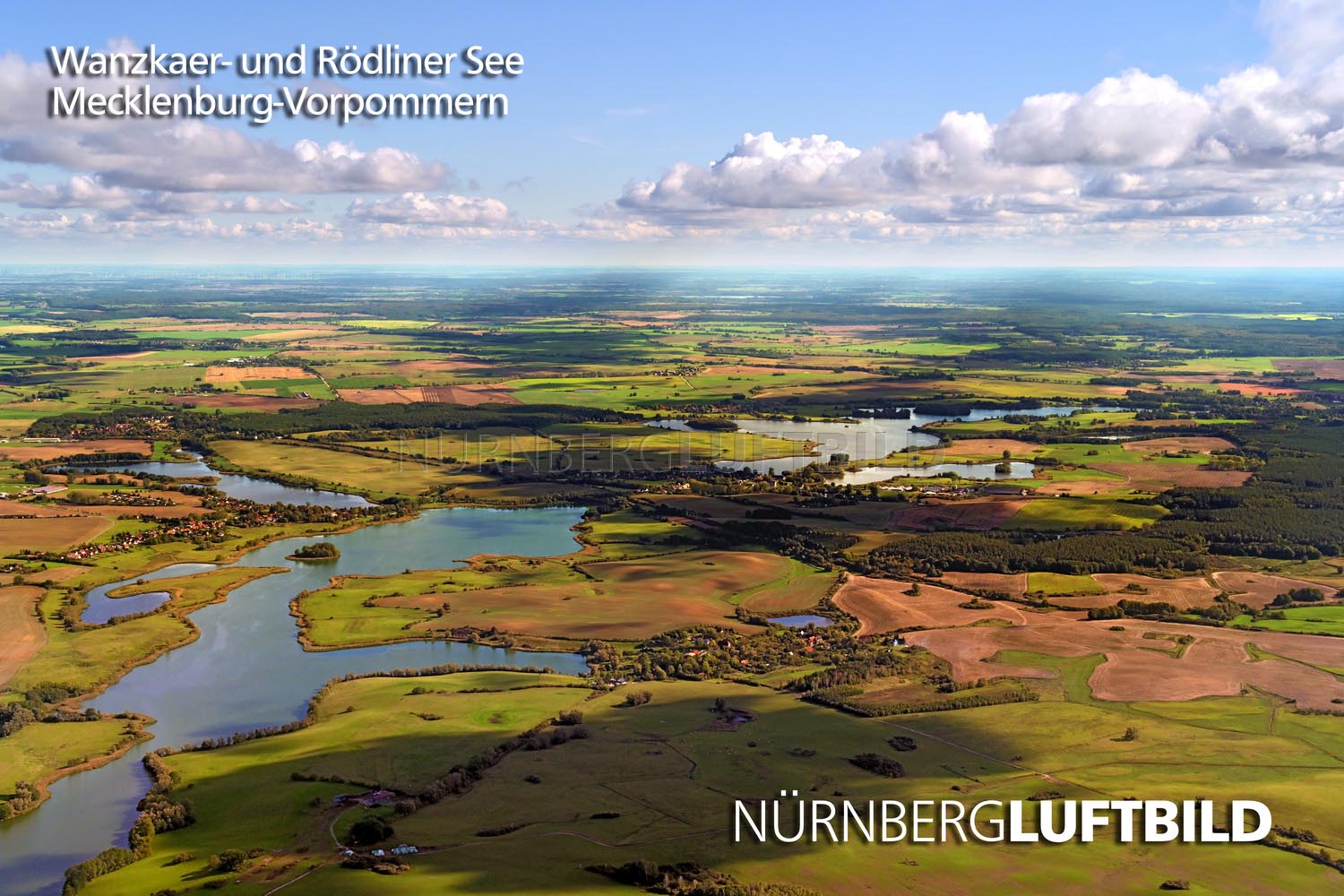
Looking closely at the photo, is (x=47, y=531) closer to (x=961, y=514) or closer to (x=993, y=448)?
(x=961, y=514)

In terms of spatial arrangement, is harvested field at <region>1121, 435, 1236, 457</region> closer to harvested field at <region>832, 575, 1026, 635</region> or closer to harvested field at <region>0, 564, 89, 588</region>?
harvested field at <region>832, 575, 1026, 635</region>

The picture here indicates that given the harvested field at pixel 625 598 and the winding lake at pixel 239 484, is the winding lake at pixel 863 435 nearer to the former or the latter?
the harvested field at pixel 625 598

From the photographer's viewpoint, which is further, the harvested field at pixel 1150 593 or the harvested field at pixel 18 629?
the harvested field at pixel 1150 593

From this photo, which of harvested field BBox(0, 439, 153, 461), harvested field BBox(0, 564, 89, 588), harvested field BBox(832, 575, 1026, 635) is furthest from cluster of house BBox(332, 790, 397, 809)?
harvested field BBox(0, 439, 153, 461)

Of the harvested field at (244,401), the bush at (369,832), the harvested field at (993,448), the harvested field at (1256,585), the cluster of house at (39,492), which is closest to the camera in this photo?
the bush at (369,832)

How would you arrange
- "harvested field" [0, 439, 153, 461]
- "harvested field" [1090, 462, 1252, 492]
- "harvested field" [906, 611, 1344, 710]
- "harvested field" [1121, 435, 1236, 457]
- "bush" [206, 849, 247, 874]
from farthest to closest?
"harvested field" [1121, 435, 1236, 457], "harvested field" [0, 439, 153, 461], "harvested field" [1090, 462, 1252, 492], "harvested field" [906, 611, 1344, 710], "bush" [206, 849, 247, 874]

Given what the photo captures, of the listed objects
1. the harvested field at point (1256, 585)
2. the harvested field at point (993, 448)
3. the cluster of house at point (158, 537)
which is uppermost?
the harvested field at point (993, 448)

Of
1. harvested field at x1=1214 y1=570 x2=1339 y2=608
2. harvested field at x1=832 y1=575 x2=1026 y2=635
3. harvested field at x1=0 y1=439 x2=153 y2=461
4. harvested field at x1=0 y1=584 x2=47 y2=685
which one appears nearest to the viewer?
harvested field at x1=0 y1=584 x2=47 y2=685

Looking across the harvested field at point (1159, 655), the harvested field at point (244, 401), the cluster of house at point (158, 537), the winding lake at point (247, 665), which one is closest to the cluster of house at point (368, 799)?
the winding lake at point (247, 665)
